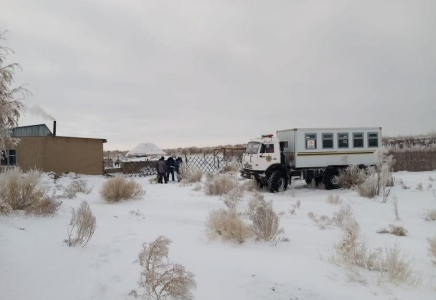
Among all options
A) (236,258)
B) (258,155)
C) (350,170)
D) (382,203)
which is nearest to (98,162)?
(258,155)

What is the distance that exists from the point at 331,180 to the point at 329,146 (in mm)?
1684

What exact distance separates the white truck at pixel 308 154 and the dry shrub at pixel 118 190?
260 inches

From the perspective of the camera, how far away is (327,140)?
16.0m

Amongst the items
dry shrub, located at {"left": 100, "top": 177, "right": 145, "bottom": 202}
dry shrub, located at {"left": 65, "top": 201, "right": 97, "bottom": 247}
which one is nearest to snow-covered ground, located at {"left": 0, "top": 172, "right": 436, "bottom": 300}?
dry shrub, located at {"left": 65, "top": 201, "right": 97, "bottom": 247}

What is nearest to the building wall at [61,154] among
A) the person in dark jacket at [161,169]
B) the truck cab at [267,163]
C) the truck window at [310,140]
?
the person in dark jacket at [161,169]

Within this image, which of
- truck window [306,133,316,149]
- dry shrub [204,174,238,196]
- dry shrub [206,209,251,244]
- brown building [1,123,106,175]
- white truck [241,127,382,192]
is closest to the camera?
dry shrub [206,209,251,244]

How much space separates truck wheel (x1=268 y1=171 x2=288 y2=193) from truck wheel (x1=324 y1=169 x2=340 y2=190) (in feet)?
6.98

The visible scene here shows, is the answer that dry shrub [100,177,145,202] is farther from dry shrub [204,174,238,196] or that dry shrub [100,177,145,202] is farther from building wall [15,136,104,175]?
building wall [15,136,104,175]

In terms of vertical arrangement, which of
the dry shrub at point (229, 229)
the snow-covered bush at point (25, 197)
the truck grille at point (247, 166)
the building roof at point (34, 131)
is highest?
the building roof at point (34, 131)

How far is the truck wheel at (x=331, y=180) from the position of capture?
15.6m

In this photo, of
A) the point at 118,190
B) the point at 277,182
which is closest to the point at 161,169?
the point at 277,182

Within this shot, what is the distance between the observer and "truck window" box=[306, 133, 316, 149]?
15562 mm

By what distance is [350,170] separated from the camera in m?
15.2

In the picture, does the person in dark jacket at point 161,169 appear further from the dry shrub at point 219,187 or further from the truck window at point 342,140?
the truck window at point 342,140
